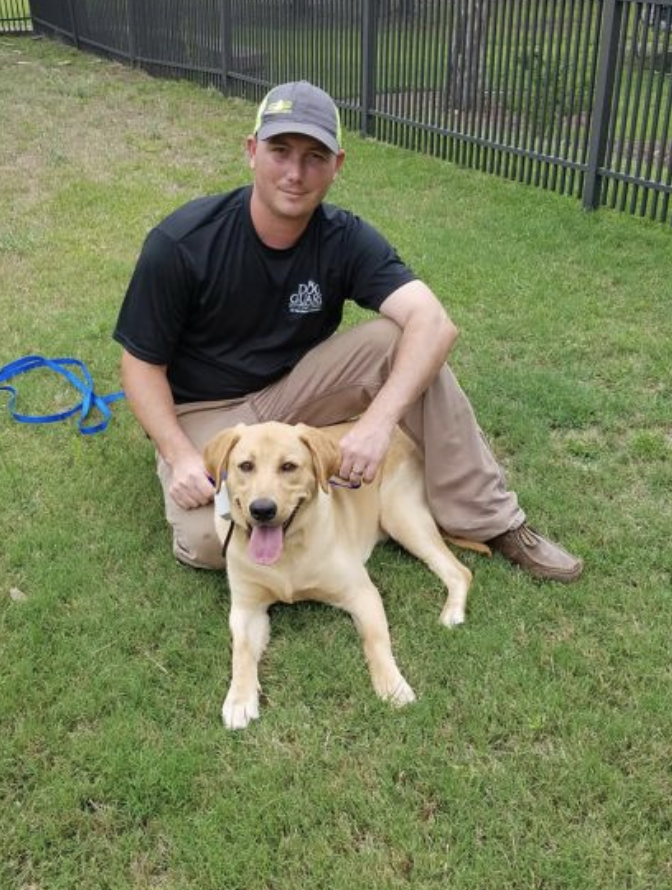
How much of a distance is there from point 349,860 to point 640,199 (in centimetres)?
667

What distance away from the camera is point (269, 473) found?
2953 mm

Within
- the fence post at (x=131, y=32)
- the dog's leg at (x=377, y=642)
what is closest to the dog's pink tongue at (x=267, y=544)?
the dog's leg at (x=377, y=642)

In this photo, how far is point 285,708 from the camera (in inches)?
116

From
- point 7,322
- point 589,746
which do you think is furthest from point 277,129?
point 7,322

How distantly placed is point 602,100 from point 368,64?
3.43 metres

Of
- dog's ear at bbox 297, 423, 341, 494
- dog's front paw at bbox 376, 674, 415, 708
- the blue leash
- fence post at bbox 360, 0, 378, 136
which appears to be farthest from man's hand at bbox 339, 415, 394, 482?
fence post at bbox 360, 0, 378, 136

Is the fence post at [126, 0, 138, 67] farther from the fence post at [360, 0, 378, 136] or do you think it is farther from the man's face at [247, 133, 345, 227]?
the man's face at [247, 133, 345, 227]

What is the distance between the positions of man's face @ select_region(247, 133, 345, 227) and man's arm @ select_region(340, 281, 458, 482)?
51cm

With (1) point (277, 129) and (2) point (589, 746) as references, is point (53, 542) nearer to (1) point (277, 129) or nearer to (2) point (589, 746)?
(1) point (277, 129)

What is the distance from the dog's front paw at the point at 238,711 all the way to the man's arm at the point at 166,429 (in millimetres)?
768

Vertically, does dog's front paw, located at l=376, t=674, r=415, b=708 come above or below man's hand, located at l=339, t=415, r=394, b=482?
below

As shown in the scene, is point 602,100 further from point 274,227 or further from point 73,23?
point 73,23

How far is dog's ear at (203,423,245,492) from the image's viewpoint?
9.97 ft

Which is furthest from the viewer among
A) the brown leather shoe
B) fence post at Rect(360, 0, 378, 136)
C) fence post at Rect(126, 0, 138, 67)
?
fence post at Rect(126, 0, 138, 67)
